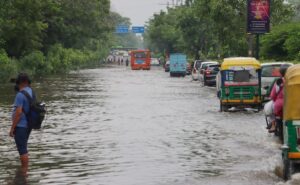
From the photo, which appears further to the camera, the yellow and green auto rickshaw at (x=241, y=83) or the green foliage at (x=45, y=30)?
the green foliage at (x=45, y=30)

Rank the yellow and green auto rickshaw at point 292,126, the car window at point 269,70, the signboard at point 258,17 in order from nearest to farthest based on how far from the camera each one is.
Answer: the yellow and green auto rickshaw at point 292,126 < the car window at point 269,70 < the signboard at point 258,17

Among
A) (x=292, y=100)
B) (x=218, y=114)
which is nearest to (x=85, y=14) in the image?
(x=218, y=114)

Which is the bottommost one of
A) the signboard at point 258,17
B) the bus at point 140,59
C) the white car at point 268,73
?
the bus at point 140,59

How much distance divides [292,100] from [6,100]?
21.7m

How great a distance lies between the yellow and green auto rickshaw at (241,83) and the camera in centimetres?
2309

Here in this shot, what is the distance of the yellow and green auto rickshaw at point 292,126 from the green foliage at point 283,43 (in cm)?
2417

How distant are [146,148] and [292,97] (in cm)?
511

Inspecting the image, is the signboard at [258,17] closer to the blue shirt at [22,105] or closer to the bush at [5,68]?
the bush at [5,68]

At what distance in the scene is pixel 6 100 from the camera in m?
30.6

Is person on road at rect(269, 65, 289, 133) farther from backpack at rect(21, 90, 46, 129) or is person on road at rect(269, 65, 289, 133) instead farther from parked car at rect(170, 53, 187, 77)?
parked car at rect(170, 53, 187, 77)

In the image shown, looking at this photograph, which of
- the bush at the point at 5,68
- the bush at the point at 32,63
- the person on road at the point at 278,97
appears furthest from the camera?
the bush at the point at 32,63

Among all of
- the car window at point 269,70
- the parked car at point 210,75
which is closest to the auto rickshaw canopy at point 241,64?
the car window at point 269,70

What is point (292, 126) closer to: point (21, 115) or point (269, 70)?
point (21, 115)

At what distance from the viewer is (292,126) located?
1067 cm
